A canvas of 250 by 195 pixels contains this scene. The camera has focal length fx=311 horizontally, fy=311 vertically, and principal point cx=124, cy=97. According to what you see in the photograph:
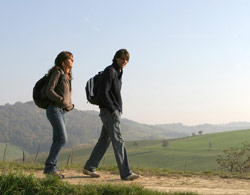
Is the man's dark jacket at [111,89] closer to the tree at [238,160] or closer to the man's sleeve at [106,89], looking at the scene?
the man's sleeve at [106,89]

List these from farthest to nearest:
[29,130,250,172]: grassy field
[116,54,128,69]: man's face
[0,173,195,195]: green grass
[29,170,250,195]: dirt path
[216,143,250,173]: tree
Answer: [29,130,250,172]: grassy field → [216,143,250,173]: tree → [116,54,128,69]: man's face → [29,170,250,195]: dirt path → [0,173,195,195]: green grass

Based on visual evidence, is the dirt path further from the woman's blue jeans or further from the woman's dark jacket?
the woman's dark jacket

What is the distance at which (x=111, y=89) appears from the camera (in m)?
6.23

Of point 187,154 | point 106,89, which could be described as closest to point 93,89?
point 106,89

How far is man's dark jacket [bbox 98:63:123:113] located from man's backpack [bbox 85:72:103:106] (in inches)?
4.9

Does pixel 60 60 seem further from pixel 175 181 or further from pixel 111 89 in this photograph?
pixel 175 181

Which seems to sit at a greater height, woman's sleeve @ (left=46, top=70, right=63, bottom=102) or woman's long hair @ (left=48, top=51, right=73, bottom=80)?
woman's long hair @ (left=48, top=51, right=73, bottom=80)

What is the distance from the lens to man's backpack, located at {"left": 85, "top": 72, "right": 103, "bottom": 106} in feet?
20.2

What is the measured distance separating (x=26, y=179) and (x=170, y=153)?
92.7m

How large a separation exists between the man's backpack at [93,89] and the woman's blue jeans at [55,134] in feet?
2.09

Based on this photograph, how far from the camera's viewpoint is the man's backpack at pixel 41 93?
6047mm

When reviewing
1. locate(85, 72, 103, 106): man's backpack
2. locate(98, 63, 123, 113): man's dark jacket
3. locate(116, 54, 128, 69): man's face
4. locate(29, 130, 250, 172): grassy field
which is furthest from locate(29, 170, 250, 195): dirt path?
locate(29, 130, 250, 172): grassy field

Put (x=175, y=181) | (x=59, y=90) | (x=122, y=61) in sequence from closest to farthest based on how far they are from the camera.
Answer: (x=59, y=90) < (x=122, y=61) < (x=175, y=181)

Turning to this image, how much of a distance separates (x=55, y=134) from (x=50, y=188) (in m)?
1.55
